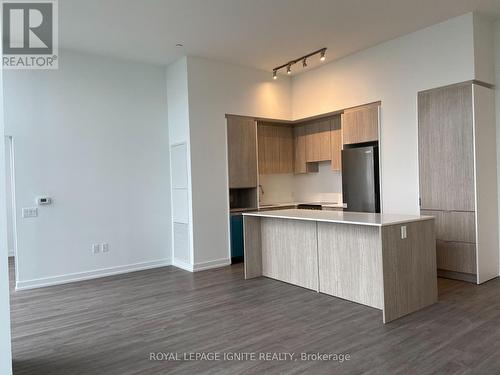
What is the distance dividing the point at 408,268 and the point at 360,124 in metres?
2.76

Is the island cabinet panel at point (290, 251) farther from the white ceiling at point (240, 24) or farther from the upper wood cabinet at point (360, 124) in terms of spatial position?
the white ceiling at point (240, 24)

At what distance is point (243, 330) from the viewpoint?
10.7 ft

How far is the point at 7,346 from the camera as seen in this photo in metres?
2.09

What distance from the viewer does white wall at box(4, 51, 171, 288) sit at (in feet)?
16.1

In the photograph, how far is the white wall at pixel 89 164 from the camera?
16.1ft

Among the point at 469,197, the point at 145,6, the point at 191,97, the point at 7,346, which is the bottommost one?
the point at 7,346

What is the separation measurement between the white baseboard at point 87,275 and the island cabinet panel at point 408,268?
3.83 metres

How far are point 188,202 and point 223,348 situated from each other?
3.00 m

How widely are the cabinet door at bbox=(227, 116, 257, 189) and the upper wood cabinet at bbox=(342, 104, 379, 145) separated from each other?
5.14ft

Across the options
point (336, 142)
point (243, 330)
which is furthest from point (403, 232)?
point (336, 142)

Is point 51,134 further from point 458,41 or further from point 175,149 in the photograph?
point 458,41

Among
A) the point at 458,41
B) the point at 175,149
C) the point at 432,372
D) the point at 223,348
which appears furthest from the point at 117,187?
the point at 458,41

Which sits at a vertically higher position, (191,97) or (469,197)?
(191,97)

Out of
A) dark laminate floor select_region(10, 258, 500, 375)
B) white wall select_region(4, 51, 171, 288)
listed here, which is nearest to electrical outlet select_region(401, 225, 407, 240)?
dark laminate floor select_region(10, 258, 500, 375)
